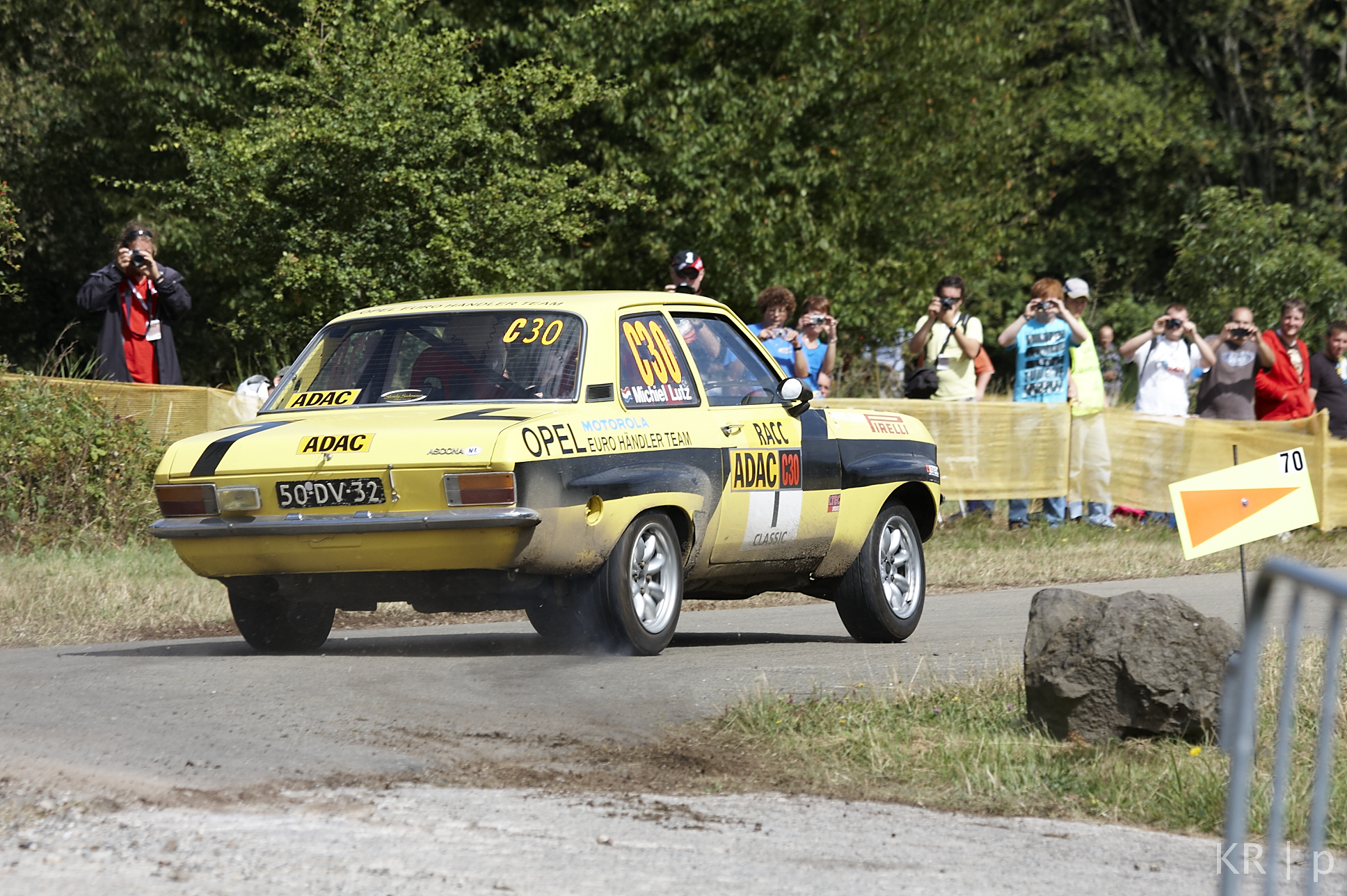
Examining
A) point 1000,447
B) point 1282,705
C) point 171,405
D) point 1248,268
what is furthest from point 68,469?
point 1248,268

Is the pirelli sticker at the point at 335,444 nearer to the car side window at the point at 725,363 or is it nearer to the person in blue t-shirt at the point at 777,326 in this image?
the car side window at the point at 725,363

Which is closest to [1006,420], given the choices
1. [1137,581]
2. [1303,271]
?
[1137,581]

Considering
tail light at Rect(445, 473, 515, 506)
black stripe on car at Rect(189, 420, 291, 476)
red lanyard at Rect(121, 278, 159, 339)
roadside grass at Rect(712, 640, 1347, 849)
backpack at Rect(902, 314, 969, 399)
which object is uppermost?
red lanyard at Rect(121, 278, 159, 339)

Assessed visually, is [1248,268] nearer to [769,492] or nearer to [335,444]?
[769,492]

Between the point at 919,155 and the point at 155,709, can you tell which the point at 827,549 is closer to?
the point at 155,709

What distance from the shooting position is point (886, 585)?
977 cm

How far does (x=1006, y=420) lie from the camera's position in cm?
1645

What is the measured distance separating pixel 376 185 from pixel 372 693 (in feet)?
35.3

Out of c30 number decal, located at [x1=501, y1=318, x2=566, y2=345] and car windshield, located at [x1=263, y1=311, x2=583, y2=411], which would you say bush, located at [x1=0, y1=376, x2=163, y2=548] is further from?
c30 number decal, located at [x1=501, y1=318, x2=566, y2=345]

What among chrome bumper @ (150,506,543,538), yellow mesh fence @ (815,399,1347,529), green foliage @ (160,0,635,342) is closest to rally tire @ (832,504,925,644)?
chrome bumper @ (150,506,543,538)

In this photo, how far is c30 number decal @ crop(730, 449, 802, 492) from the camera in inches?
348

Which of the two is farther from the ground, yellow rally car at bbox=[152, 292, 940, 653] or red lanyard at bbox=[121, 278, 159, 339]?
red lanyard at bbox=[121, 278, 159, 339]

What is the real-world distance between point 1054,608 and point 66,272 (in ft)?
81.2

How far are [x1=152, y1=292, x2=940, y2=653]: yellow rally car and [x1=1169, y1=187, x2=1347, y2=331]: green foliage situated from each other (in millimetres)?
20594
